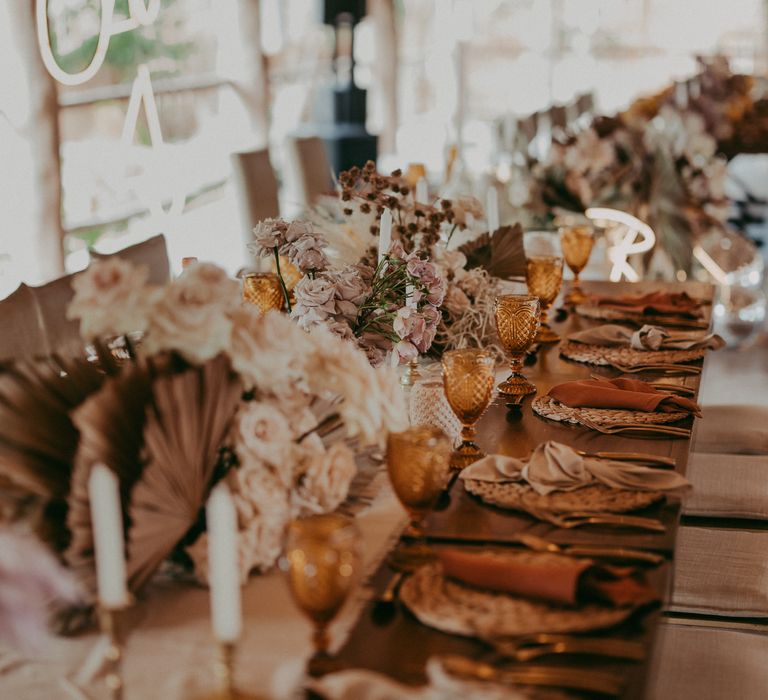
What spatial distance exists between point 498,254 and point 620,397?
62 centimetres

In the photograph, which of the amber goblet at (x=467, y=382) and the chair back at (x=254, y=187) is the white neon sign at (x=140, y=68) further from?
the amber goblet at (x=467, y=382)

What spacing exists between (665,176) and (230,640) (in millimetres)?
3050

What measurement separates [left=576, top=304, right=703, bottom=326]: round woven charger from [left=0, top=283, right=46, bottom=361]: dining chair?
124 centimetres

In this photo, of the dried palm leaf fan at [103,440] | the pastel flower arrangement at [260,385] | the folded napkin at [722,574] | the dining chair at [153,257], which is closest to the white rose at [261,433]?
the pastel flower arrangement at [260,385]

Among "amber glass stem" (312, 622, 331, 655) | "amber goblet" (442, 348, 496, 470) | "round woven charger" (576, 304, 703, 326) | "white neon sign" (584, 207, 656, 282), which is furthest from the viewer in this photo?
"white neon sign" (584, 207, 656, 282)

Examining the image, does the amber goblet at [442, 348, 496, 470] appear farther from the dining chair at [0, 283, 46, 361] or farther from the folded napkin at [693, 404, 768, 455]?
the folded napkin at [693, 404, 768, 455]

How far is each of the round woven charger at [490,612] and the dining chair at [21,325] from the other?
1.02 m

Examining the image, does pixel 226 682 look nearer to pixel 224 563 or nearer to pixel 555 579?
pixel 224 563

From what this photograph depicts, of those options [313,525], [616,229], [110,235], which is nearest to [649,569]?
[313,525]

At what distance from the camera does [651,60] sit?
1004 centimetres

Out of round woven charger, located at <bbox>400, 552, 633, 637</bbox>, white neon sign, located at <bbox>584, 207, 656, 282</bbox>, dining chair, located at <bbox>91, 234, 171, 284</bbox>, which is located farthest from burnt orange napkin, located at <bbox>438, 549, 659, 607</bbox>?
white neon sign, located at <bbox>584, 207, 656, 282</bbox>

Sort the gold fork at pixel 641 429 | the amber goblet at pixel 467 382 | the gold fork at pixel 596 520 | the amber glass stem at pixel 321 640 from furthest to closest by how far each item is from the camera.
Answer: the gold fork at pixel 641 429, the amber goblet at pixel 467 382, the gold fork at pixel 596 520, the amber glass stem at pixel 321 640

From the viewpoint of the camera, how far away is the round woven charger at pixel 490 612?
3.43ft

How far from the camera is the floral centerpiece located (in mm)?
1081
